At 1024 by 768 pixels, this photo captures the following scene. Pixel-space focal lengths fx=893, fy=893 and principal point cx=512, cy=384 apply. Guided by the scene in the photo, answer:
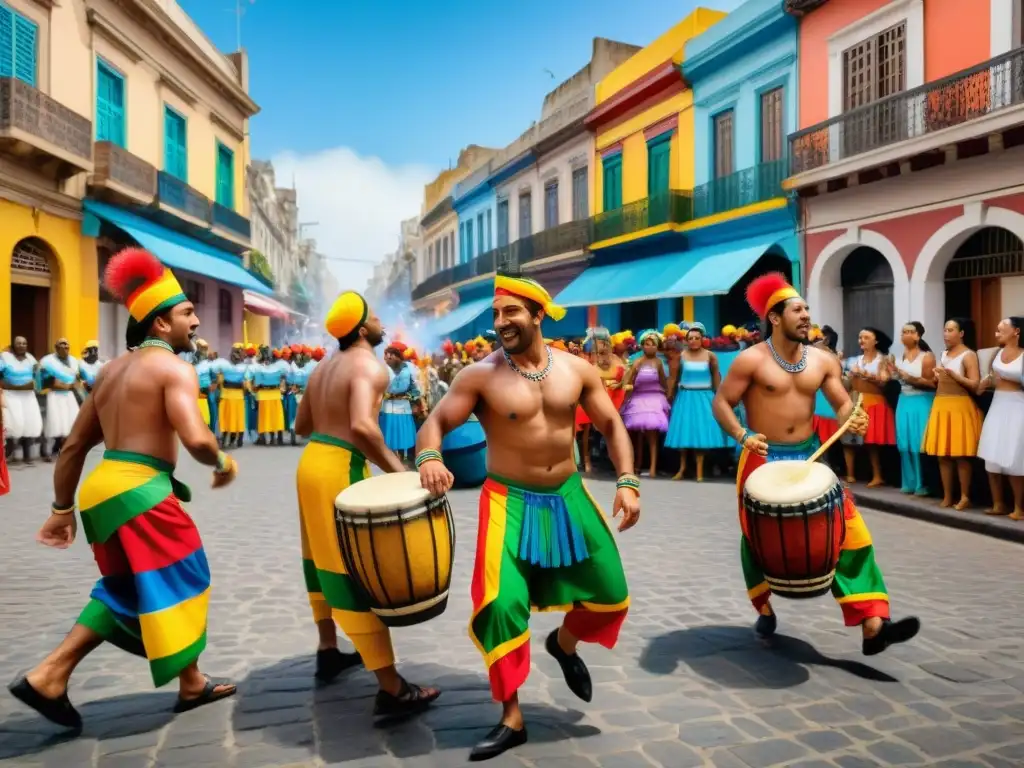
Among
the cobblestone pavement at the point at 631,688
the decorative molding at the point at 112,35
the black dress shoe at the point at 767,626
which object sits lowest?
the cobblestone pavement at the point at 631,688

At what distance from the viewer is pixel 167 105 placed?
22891 mm

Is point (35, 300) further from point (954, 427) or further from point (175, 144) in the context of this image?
point (954, 427)

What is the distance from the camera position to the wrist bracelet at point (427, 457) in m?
3.46

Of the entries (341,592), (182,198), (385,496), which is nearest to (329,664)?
(341,592)

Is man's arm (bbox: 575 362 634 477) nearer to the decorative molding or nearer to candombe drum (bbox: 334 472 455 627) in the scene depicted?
candombe drum (bbox: 334 472 455 627)

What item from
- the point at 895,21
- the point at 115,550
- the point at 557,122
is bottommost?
the point at 115,550

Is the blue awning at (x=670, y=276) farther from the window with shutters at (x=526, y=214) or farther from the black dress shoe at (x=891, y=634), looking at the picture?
the black dress shoe at (x=891, y=634)

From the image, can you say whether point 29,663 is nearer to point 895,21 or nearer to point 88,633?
Result: point 88,633

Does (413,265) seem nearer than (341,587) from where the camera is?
No

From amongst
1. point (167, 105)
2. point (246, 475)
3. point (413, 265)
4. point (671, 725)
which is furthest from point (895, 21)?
point (413, 265)

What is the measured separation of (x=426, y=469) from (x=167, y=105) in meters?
22.5

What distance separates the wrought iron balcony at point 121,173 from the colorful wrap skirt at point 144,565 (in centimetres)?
1689

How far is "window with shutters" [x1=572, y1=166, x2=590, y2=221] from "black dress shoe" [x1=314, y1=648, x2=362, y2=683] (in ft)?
72.7

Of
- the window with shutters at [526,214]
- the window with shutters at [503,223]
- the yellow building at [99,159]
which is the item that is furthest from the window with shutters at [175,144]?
the window with shutters at [503,223]
